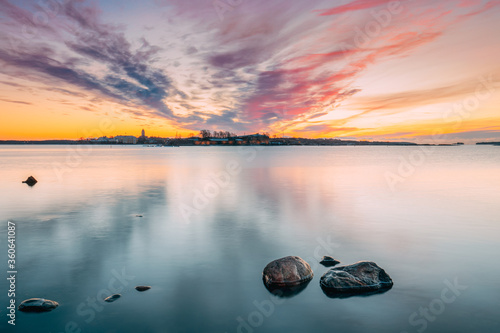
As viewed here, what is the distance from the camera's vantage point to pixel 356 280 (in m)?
10.5

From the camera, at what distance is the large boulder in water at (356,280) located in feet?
33.7

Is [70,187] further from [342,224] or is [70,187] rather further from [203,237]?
[342,224]

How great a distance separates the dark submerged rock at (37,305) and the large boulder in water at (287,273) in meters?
7.22

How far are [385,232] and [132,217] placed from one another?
17.6 meters

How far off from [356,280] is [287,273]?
8.24 feet

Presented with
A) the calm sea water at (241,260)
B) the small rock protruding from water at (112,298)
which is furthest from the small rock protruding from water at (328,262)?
the small rock protruding from water at (112,298)

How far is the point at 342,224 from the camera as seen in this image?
19672 mm

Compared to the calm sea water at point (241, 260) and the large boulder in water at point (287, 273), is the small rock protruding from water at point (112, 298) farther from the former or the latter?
the large boulder in water at point (287, 273)

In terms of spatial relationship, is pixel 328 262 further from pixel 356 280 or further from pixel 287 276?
pixel 287 276

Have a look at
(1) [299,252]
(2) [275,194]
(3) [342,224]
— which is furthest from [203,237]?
(2) [275,194]

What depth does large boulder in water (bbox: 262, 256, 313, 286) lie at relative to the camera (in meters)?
10.7

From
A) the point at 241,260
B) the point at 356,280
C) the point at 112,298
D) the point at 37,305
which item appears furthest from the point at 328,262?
the point at 37,305

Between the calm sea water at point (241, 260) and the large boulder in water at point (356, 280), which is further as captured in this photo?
the large boulder in water at point (356, 280)

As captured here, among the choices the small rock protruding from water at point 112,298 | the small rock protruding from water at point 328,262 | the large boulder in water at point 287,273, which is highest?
the large boulder in water at point 287,273
